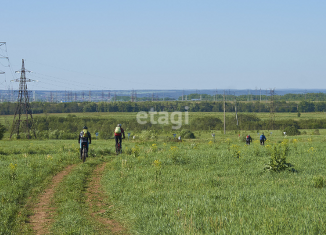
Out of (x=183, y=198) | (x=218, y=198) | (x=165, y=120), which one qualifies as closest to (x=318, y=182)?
(x=218, y=198)

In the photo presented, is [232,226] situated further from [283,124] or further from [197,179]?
[283,124]

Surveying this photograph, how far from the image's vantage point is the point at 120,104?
15225cm

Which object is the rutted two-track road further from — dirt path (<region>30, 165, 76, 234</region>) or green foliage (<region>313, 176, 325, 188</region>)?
green foliage (<region>313, 176, 325, 188</region>)

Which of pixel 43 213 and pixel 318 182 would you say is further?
pixel 318 182

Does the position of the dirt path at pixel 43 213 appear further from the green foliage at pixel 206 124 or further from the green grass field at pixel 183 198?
the green foliage at pixel 206 124

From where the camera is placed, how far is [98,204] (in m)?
10.1

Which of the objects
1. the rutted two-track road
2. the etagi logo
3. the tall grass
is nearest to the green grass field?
the tall grass

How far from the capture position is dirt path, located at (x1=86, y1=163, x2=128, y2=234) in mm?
8133

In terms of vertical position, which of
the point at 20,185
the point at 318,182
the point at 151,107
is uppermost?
the point at 151,107

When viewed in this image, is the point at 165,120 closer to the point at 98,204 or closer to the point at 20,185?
the point at 20,185

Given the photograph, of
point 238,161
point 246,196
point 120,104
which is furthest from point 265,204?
point 120,104

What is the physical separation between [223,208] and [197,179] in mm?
4007

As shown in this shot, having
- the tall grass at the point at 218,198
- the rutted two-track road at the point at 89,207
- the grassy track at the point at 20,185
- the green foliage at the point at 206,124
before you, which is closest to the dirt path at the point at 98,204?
the rutted two-track road at the point at 89,207

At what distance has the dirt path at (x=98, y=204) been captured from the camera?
8.13m
